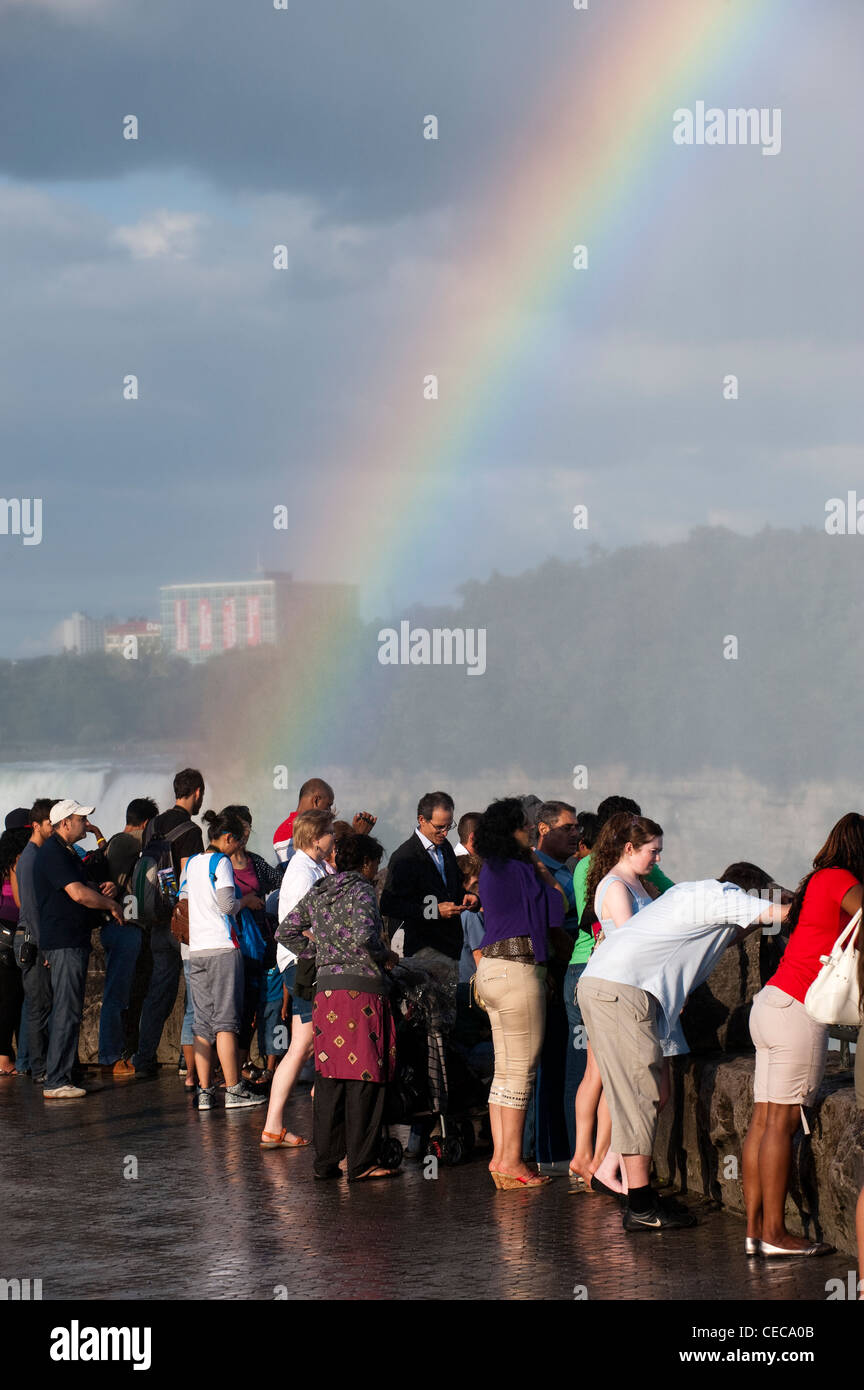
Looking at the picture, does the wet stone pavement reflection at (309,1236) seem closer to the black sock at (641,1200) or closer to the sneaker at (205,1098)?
the black sock at (641,1200)

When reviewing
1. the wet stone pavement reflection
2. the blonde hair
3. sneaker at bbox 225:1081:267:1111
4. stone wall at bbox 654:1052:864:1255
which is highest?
the blonde hair

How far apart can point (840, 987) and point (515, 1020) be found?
2252mm

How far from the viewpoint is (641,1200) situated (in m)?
6.54

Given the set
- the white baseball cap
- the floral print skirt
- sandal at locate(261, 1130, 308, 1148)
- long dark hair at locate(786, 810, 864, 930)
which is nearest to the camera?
long dark hair at locate(786, 810, 864, 930)

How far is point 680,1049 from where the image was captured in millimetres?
6770

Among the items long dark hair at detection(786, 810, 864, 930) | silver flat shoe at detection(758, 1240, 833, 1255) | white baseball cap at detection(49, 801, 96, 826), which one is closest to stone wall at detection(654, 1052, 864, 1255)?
silver flat shoe at detection(758, 1240, 833, 1255)

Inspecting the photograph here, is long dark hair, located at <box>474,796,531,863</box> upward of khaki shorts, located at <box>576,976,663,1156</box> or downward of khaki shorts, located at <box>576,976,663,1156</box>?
upward

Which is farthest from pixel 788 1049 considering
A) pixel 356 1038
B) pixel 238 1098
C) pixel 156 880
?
pixel 156 880

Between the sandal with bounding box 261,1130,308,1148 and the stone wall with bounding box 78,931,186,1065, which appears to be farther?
the stone wall with bounding box 78,931,186,1065

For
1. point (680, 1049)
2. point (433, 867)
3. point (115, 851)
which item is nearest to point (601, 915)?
point (680, 1049)

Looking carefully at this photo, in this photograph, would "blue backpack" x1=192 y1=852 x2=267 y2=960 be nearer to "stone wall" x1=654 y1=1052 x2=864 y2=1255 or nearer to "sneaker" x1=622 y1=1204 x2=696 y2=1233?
"stone wall" x1=654 y1=1052 x2=864 y2=1255

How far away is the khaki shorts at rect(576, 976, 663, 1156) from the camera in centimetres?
659

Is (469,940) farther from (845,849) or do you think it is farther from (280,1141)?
(845,849)

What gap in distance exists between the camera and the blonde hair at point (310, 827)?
29.2 feet
